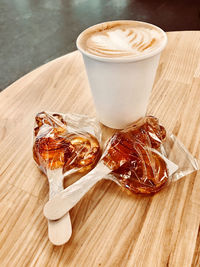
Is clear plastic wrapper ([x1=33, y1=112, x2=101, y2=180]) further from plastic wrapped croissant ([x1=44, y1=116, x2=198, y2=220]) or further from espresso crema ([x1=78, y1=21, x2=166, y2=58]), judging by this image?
espresso crema ([x1=78, y1=21, x2=166, y2=58])

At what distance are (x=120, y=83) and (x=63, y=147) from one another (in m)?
0.17

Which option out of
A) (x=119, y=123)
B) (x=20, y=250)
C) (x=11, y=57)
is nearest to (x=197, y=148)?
(x=119, y=123)

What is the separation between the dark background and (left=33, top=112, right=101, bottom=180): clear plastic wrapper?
1.43 m

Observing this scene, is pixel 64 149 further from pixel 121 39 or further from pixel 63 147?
pixel 121 39

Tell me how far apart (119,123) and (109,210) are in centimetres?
21

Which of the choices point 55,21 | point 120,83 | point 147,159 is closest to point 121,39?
point 120,83

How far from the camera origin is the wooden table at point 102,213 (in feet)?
1.24

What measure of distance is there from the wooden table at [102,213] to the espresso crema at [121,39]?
18cm

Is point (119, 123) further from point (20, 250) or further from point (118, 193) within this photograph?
point (20, 250)

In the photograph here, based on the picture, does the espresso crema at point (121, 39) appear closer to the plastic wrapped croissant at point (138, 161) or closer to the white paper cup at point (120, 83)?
the white paper cup at point (120, 83)

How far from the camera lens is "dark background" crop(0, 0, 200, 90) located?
202 cm

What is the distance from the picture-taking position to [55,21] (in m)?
2.44

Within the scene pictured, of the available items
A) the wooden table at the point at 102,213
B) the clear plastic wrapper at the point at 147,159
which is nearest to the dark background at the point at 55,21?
the wooden table at the point at 102,213

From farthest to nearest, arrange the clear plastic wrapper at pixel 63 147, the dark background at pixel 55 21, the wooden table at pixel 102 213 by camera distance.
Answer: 1. the dark background at pixel 55 21
2. the clear plastic wrapper at pixel 63 147
3. the wooden table at pixel 102 213
